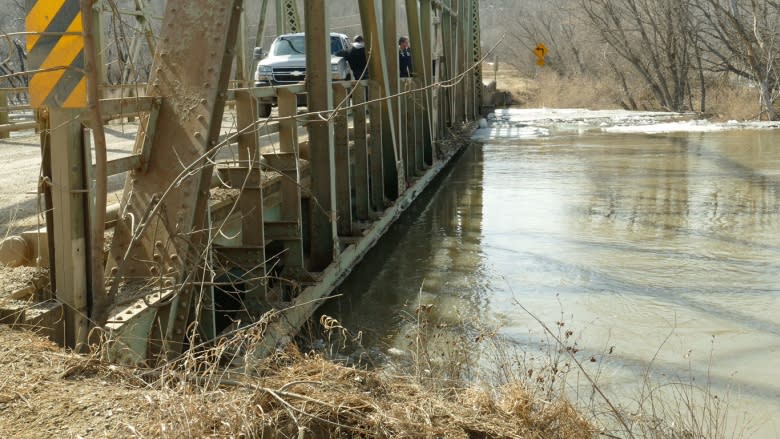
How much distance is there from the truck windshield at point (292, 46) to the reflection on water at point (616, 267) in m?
5.07

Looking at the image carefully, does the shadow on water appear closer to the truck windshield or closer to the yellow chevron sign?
the yellow chevron sign

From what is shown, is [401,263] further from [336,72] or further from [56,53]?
[336,72]

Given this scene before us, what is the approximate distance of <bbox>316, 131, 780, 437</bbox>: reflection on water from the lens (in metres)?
7.42

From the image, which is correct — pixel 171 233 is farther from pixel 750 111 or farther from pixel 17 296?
pixel 750 111

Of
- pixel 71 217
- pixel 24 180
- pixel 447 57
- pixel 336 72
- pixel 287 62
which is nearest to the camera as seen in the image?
pixel 71 217

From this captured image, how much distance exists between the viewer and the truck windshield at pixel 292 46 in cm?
2069

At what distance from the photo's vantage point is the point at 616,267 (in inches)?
403

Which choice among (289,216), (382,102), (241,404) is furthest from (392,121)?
(241,404)

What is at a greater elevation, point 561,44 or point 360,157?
point 561,44

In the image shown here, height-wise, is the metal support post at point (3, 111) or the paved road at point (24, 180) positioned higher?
the metal support post at point (3, 111)

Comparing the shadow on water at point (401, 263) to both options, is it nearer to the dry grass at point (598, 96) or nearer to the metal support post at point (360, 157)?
the metal support post at point (360, 157)

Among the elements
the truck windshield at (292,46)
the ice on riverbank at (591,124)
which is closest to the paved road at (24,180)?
the truck windshield at (292,46)

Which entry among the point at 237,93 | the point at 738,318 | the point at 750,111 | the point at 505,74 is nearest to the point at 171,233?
the point at 237,93

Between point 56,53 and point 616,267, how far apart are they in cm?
709
